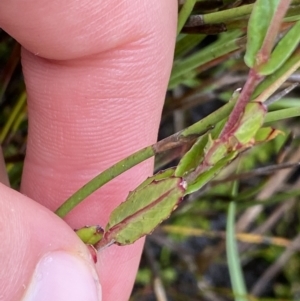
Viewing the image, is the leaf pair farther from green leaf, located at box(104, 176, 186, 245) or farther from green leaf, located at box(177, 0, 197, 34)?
green leaf, located at box(177, 0, 197, 34)

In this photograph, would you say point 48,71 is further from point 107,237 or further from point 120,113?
point 107,237

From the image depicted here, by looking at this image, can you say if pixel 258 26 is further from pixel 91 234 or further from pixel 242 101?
pixel 91 234

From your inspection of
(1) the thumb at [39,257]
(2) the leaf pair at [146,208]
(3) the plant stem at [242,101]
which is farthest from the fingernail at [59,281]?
(3) the plant stem at [242,101]

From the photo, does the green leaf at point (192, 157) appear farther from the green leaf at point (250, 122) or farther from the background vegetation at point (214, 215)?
the background vegetation at point (214, 215)

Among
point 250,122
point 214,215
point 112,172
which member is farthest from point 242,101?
point 214,215

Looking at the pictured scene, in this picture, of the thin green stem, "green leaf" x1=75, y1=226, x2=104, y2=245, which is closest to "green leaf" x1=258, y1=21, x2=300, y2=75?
the thin green stem

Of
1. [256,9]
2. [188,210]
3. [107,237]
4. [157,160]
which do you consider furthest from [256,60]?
[188,210]
